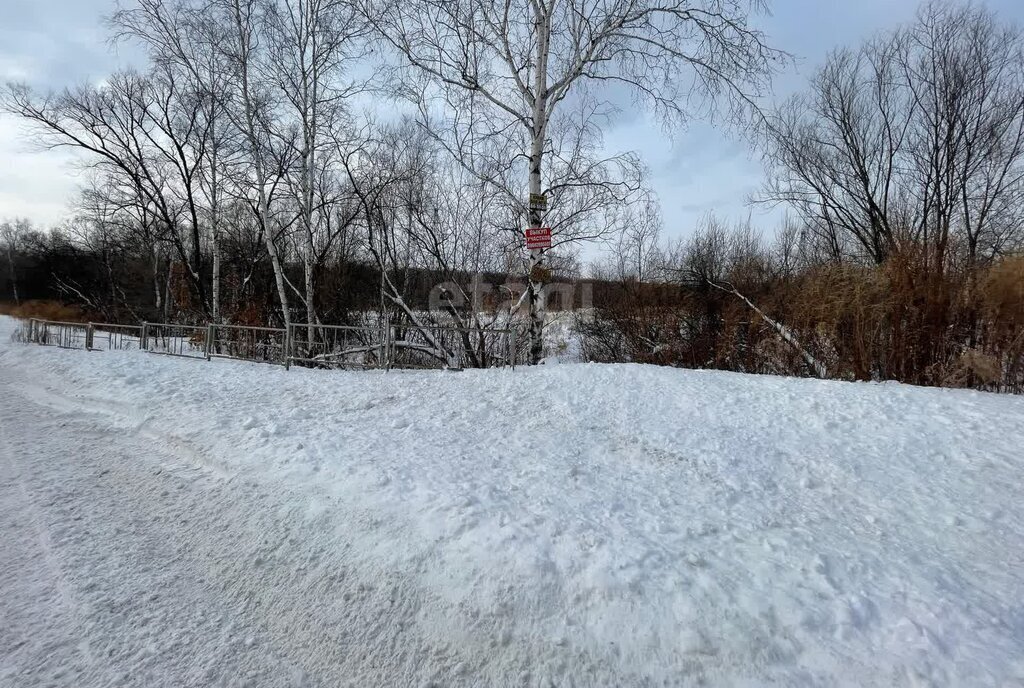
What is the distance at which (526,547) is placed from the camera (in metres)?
2.86

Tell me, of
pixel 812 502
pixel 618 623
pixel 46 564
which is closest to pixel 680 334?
pixel 812 502

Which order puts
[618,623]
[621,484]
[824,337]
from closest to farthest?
[618,623] → [621,484] → [824,337]

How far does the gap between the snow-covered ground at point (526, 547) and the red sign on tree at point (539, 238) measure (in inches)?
147

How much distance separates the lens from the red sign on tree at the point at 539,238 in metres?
8.17

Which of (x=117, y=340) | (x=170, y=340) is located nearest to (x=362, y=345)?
(x=170, y=340)

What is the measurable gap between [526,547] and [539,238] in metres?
6.23

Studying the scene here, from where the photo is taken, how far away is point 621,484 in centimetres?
378

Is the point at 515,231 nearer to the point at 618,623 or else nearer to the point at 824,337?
the point at 824,337

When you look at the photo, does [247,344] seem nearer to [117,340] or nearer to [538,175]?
[117,340]

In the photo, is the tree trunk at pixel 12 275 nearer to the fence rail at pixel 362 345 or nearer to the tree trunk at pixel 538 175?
the fence rail at pixel 362 345

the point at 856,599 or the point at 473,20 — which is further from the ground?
the point at 473,20

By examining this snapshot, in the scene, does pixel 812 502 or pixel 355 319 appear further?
pixel 355 319

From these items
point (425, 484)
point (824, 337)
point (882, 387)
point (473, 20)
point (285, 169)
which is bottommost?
point (425, 484)

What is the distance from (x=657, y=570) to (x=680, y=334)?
8.73 metres
